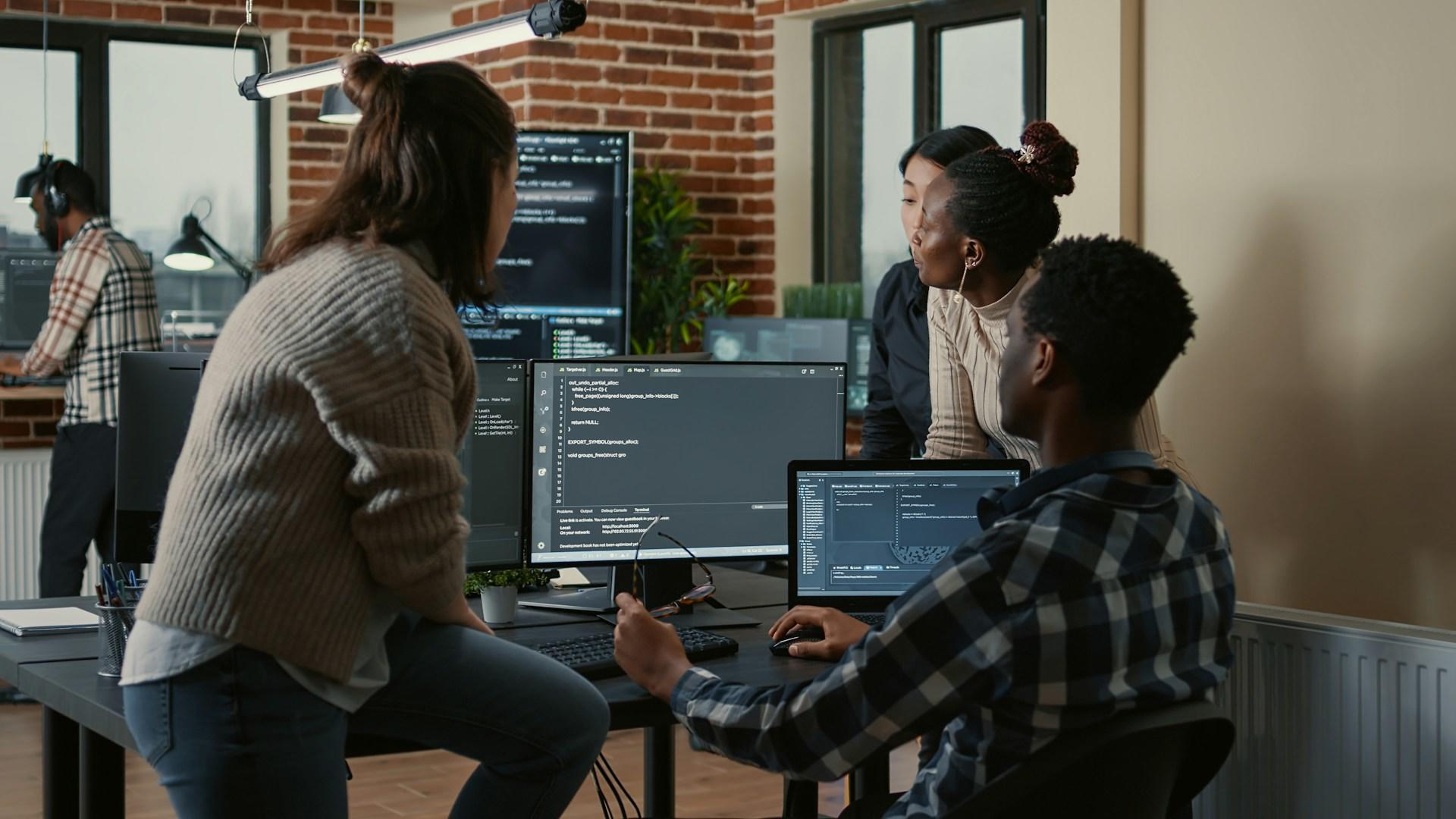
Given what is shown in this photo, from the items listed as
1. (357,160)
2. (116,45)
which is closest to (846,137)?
(116,45)

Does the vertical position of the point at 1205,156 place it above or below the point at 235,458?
above

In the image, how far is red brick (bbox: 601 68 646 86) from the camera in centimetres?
565

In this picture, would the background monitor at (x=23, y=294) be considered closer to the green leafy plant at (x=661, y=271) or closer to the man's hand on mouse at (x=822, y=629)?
the green leafy plant at (x=661, y=271)

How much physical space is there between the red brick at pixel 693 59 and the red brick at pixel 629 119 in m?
0.25

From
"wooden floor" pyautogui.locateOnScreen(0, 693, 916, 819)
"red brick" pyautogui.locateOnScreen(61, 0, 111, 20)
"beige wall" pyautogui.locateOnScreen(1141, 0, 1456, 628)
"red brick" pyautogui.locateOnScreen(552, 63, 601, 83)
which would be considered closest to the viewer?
"beige wall" pyautogui.locateOnScreen(1141, 0, 1456, 628)

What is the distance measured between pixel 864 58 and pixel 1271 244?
303cm

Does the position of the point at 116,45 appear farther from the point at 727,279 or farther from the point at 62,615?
the point at 62,615

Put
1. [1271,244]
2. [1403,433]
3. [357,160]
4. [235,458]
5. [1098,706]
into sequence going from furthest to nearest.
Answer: [1271,244], [1403,433], [357,160], [235,458], [1098,706]

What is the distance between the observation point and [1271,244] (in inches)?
116

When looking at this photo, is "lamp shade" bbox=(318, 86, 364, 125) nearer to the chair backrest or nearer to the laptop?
the laptop

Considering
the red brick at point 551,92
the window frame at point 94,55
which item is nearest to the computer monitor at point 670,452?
the red brick at point 551,92

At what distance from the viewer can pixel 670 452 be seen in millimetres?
2682

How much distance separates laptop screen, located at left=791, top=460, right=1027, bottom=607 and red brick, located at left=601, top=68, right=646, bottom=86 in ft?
11.3

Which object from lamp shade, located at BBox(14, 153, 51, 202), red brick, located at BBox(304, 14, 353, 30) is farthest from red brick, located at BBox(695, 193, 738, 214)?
lamp shade, located at BBox(14, 153, 51, 202)
